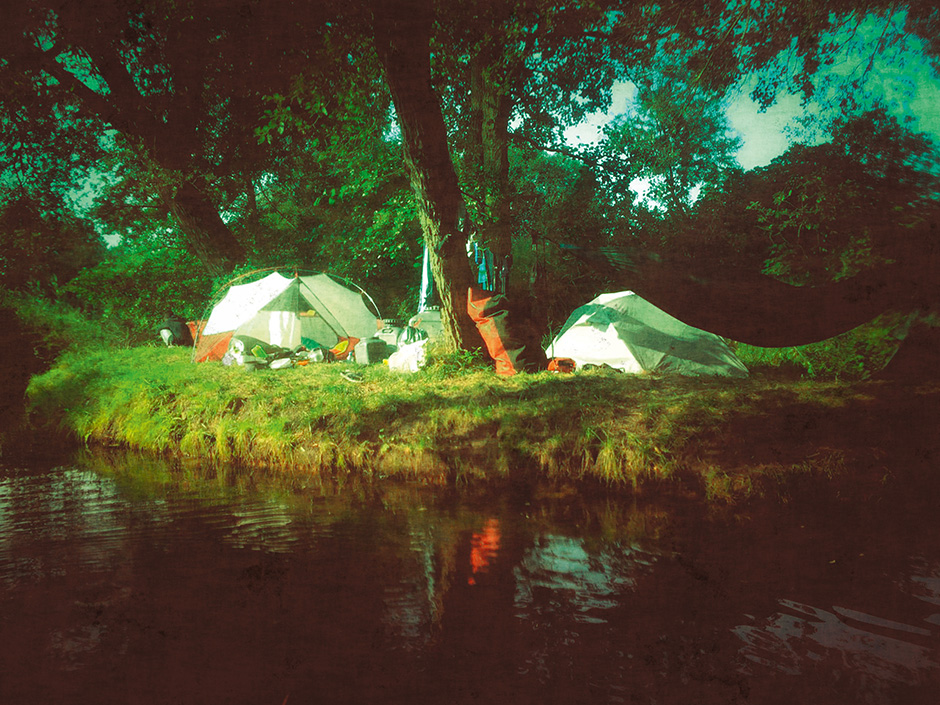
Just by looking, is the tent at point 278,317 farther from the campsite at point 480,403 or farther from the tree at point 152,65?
the tree at point 152,65

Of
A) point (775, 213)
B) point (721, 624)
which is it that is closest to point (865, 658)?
point (721, 624)

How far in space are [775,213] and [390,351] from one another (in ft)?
14.7

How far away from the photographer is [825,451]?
2.99m

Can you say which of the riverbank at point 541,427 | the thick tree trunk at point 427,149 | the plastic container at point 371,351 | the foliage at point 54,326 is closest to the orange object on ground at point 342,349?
the plastic container at point 371,351

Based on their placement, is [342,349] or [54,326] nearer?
[54,326]

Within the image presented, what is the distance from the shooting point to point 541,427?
3.44m

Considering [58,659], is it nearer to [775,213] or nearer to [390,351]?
[390,351]

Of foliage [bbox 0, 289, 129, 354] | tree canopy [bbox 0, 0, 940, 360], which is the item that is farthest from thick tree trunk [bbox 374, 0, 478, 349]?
foliage [bbox 0, 289, 129, 354]

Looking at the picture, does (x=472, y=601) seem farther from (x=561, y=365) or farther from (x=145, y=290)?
(x=145, y=290)

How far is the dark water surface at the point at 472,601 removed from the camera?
5.13ft

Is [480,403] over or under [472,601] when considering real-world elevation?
over

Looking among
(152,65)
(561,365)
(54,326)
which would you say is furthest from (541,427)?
(54,326)

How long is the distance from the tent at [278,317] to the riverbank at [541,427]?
2.25 m

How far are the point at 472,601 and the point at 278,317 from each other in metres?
6.20
